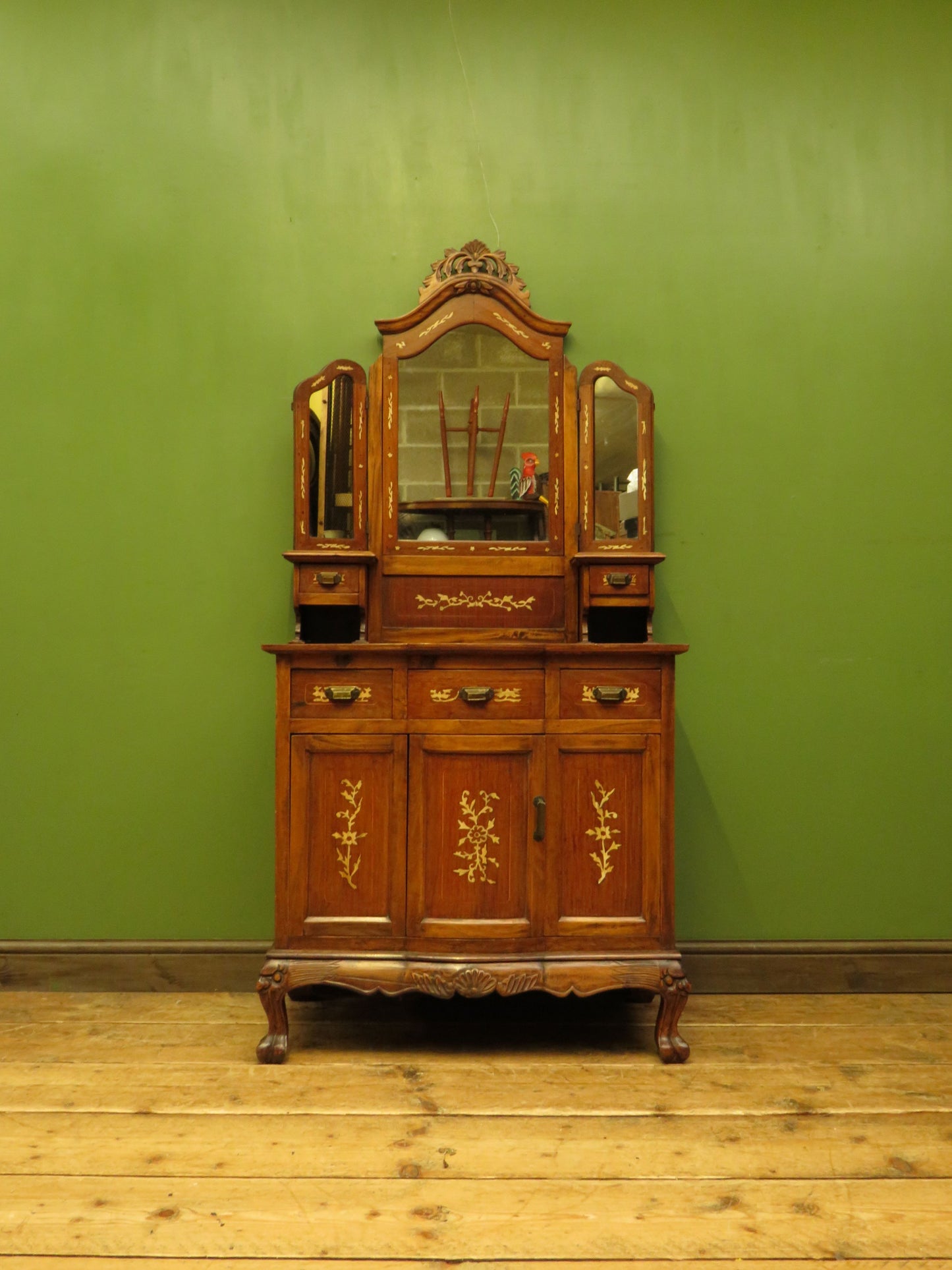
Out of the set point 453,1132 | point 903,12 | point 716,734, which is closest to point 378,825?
point 453,1132

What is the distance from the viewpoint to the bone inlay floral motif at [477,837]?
83.7 inches

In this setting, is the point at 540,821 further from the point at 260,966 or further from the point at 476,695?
the point at 260,966

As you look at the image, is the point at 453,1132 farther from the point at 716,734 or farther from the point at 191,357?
the point at 191,357

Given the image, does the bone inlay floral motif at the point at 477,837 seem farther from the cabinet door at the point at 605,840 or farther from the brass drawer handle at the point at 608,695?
the brass drawer handle at the point at 608,695

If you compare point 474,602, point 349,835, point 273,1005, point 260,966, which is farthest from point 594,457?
point 260,966

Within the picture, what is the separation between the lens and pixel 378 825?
2.14 meters

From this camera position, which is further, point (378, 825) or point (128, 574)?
point (128, 574)

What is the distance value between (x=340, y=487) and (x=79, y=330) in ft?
3.25

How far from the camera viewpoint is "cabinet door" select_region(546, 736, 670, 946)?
6.94 feet

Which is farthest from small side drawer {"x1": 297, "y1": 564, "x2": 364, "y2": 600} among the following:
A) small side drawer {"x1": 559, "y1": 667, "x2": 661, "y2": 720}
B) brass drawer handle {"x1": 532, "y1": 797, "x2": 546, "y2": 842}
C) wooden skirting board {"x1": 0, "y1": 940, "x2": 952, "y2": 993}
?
wooden skirting board {"x1": 0, "y1": 940, "x2": 952, "y2": 993}

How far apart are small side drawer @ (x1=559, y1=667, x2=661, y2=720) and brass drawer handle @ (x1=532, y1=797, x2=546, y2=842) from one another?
0.72ft

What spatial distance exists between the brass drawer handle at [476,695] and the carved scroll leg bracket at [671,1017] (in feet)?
2.57

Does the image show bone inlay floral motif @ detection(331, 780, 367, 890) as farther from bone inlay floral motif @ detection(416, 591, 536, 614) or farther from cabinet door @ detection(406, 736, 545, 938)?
bone inlay floral motif @ detection(416, 591, 536, 614)

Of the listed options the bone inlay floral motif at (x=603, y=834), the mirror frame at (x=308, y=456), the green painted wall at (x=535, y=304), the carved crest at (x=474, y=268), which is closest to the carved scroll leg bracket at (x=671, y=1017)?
the bone inlay floral motif at (x=603, y=834)
